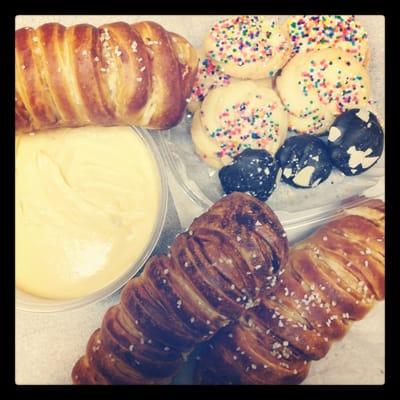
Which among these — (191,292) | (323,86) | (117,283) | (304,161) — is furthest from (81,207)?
(323,86)

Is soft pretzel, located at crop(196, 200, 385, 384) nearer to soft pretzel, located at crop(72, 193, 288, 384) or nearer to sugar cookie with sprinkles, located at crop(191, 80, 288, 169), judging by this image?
soft pretzel, located at crop(72, 193, 288, 384)

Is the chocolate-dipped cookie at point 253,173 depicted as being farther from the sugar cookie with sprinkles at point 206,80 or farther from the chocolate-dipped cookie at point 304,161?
the sugar cookie with sprinkles at point 206,80

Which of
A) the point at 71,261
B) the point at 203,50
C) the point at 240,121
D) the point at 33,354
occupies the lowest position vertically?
the point at 33,354

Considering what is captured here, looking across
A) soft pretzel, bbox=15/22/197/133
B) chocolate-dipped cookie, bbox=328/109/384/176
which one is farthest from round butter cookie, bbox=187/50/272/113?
chocolate-dipped cookie, bbox=328/109/384/176

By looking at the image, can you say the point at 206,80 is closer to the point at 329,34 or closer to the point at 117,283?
the point at 329,34

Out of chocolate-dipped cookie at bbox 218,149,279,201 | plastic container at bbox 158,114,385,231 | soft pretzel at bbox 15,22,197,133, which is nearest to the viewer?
soft pretzel at bbox 15,22,197,133
